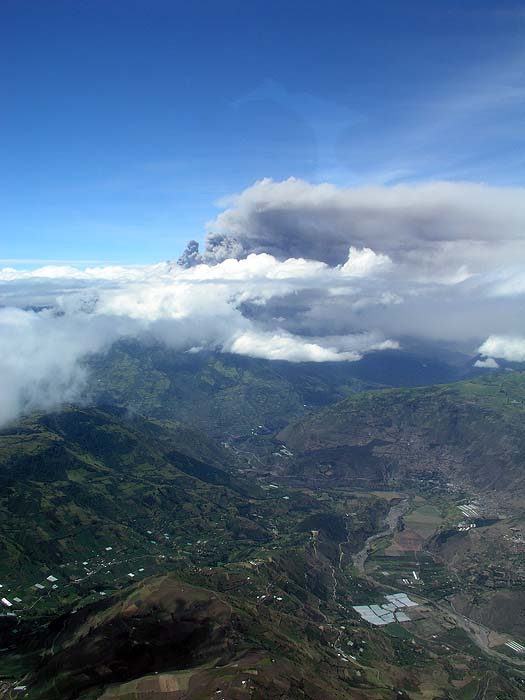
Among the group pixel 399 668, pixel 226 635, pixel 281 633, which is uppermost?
pixel 226 635

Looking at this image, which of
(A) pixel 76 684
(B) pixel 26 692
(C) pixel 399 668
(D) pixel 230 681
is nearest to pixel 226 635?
(D) pixel 230 681

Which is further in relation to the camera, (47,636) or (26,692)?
(47,636)

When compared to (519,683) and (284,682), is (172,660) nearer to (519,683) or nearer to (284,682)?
(284,682)

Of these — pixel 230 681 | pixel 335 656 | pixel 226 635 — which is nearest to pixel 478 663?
pixel 335 656

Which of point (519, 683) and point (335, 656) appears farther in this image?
point (519, 683)

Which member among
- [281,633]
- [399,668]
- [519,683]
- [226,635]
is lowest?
[519,683]

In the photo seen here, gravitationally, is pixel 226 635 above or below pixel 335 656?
above

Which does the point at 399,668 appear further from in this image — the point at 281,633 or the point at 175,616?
the point at 175,616

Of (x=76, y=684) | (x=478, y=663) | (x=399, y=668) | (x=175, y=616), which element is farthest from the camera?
(x=478, y=663)

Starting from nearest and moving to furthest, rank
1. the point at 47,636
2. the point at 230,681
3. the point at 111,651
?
the point at 230,681
the point at 111,651
the point at 47,636
